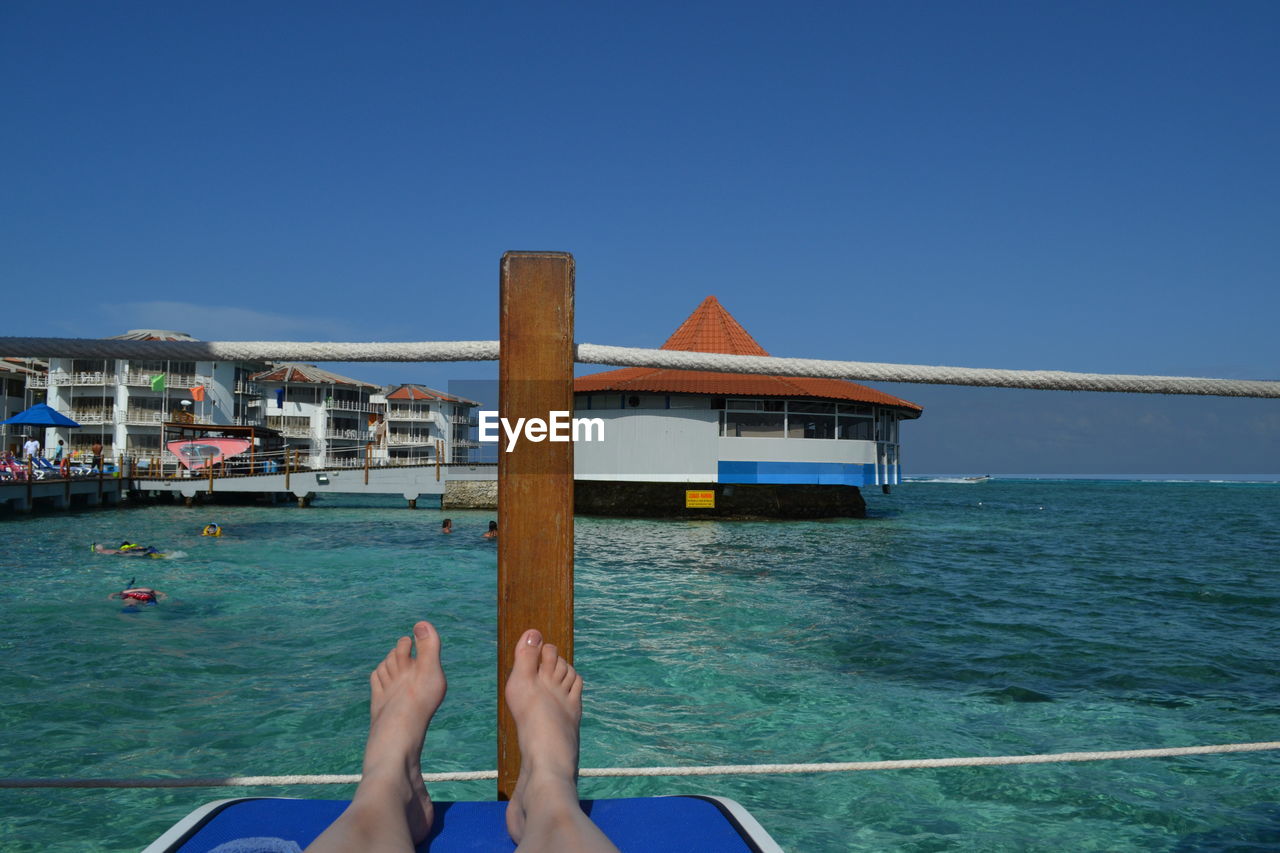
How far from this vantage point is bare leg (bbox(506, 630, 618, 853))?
50.6 inches

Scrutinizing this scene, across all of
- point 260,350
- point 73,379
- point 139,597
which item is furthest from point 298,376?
point 260,350

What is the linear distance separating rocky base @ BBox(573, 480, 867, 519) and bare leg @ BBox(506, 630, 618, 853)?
2123 cm

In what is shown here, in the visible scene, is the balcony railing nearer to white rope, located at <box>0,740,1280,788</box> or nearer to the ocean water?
the ocean water

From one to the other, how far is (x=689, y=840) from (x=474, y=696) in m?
4.18

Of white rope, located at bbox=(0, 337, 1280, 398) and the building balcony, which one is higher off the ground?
the building balcony

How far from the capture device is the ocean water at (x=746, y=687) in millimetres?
3633

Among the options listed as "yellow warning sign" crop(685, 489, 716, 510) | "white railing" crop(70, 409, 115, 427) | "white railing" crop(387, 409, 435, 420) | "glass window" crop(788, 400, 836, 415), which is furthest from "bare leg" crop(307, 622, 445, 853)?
"white railing" crop(387, 409, 435, 420)

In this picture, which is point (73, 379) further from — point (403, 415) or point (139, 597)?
point (139, 597)

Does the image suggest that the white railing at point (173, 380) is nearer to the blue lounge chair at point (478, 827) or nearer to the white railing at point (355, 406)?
the white railing at point (355, 406)

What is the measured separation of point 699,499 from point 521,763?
2128 centimetres

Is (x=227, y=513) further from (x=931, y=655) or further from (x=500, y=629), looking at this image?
(x=500, y=629)

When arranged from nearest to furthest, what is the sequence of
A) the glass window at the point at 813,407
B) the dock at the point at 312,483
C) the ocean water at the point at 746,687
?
the ocean water at the point at 746,687
the glass window at the point at 813,407
the dock at the point at 312,483

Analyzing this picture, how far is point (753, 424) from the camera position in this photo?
23.4 metres

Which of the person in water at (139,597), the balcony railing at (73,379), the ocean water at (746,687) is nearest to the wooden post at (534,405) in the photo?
the ocean water at (746,687)
